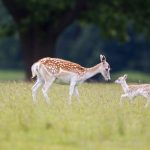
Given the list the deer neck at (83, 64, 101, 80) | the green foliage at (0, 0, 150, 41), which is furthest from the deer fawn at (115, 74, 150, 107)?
the green foliage at (0, 0, 150, 41)

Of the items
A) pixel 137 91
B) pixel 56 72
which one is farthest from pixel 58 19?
pixel 137 91

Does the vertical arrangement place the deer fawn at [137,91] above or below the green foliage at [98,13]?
below

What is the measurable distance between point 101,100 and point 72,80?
31.1 inches

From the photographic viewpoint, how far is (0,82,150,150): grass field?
36.8ft

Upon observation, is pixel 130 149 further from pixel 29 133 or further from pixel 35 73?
pixel 35 73

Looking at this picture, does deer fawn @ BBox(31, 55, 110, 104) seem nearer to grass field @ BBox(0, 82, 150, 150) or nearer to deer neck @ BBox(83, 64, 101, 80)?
deer neck @ BBox(83, 64, 101, 80)

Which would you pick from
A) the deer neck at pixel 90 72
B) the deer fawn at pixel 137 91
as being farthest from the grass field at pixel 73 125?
the deer neck at pixel 90 72

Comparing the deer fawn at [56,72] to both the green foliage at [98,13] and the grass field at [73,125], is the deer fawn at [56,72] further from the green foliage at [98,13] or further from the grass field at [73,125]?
the green foliage at [98,13]

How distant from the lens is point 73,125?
12758 millimetres

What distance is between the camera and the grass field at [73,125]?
1120 cm

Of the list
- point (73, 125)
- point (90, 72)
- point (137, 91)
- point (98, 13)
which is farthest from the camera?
point (98, 13)

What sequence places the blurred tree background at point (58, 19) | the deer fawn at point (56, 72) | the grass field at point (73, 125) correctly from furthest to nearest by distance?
the blurred tree background at point (58, 19)
the deer fawn at point (56, 72)
the grass field at point (73, 125)

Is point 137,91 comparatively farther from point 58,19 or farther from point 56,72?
point 58,19

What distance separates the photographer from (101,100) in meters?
17.3
